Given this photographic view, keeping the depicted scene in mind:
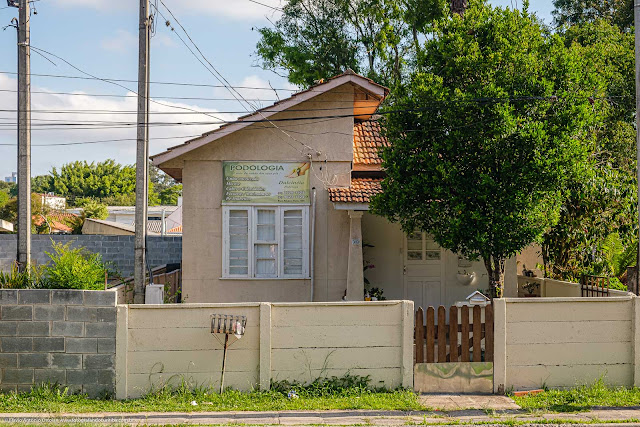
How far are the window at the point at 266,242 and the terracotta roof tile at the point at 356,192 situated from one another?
38.0 inches

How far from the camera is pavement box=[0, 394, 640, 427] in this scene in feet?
25.4

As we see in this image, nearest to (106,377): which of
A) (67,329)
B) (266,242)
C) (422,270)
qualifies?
(67,329)

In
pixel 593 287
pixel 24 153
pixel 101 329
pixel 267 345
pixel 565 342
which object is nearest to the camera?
pixel 101 329

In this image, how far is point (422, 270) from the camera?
15.3 metres

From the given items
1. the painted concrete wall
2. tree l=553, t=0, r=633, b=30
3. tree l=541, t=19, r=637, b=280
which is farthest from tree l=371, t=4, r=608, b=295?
tree l=553, t=0, r=633, b=30

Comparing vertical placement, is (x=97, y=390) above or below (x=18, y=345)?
below

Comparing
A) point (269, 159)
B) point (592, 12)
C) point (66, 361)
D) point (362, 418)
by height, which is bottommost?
point (362, 418)

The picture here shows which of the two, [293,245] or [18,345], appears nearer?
[18,345]

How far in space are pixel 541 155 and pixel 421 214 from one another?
233 centimetres

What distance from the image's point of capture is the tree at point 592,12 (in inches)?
990

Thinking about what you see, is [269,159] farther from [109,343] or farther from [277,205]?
[109,343]

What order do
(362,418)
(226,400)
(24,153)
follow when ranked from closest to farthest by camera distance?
(362,418)
(226,400)
(24,153)

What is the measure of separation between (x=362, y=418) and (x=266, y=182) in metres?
7.42

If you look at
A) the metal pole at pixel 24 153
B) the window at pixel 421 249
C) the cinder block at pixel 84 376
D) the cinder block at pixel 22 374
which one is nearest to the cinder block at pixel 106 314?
the cinder block at pixel 84 376
